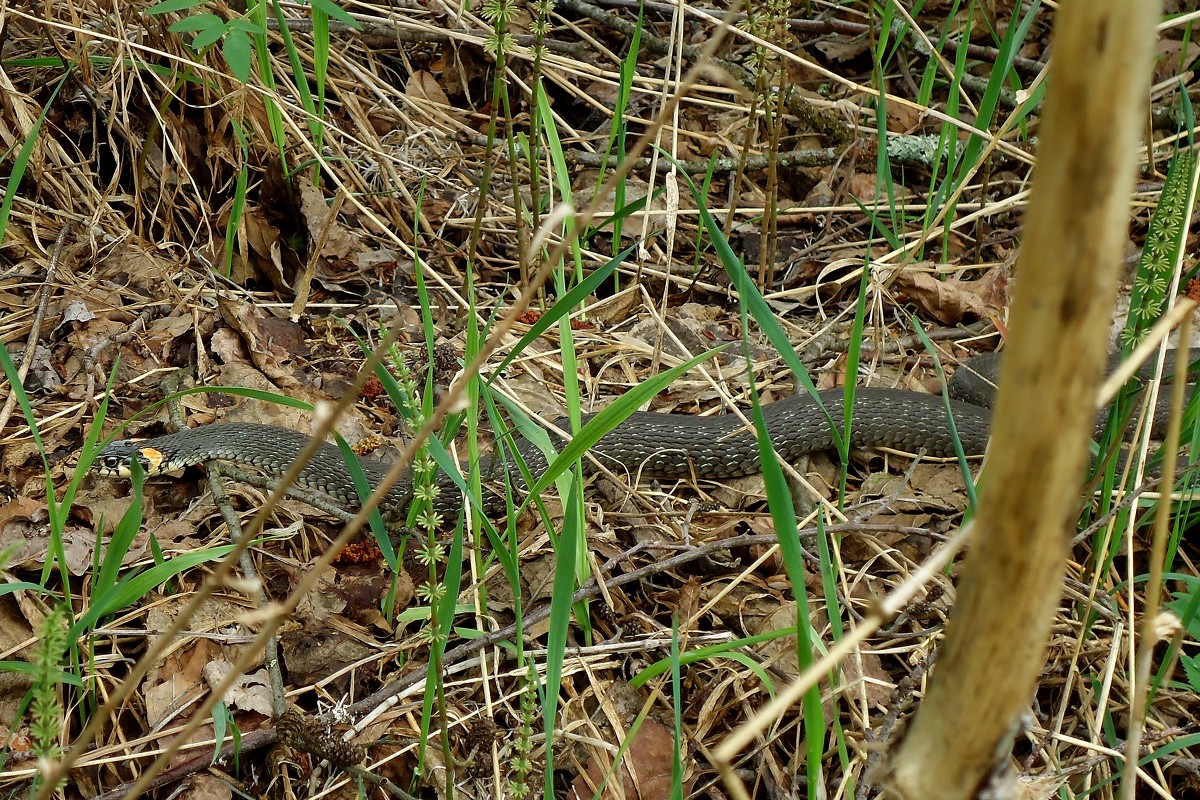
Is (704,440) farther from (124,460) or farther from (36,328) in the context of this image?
(36,328)

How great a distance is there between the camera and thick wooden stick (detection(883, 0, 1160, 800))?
582 mm

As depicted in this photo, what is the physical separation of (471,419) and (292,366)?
66.8 inches

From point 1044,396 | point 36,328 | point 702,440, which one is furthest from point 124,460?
point 1044,396

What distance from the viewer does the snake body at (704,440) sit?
3695 mm

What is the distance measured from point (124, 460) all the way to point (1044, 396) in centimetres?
347

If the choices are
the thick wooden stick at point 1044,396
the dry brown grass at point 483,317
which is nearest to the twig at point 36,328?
Answer: the dry brown grass at point 483,317

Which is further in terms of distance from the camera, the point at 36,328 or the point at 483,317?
the point at 483,317

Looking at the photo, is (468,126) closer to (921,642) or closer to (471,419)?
(471,419)

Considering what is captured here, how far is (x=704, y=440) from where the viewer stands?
3.78m

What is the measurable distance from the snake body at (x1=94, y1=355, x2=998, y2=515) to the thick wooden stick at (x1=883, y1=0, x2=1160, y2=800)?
9.25ft

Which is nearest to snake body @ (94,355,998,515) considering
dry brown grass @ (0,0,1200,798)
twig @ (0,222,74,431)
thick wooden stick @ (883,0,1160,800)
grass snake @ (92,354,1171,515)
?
grass snake @ (92,354,1171,515)

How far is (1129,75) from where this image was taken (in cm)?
57

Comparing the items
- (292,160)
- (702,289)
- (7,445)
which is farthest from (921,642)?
(292,160)

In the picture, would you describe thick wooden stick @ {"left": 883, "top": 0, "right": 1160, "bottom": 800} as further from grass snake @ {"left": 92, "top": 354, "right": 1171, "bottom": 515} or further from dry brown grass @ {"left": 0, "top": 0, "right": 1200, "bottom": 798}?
grass snake @ {"left": 92, "top": 354, "right": 1171, "bottom": 515}
